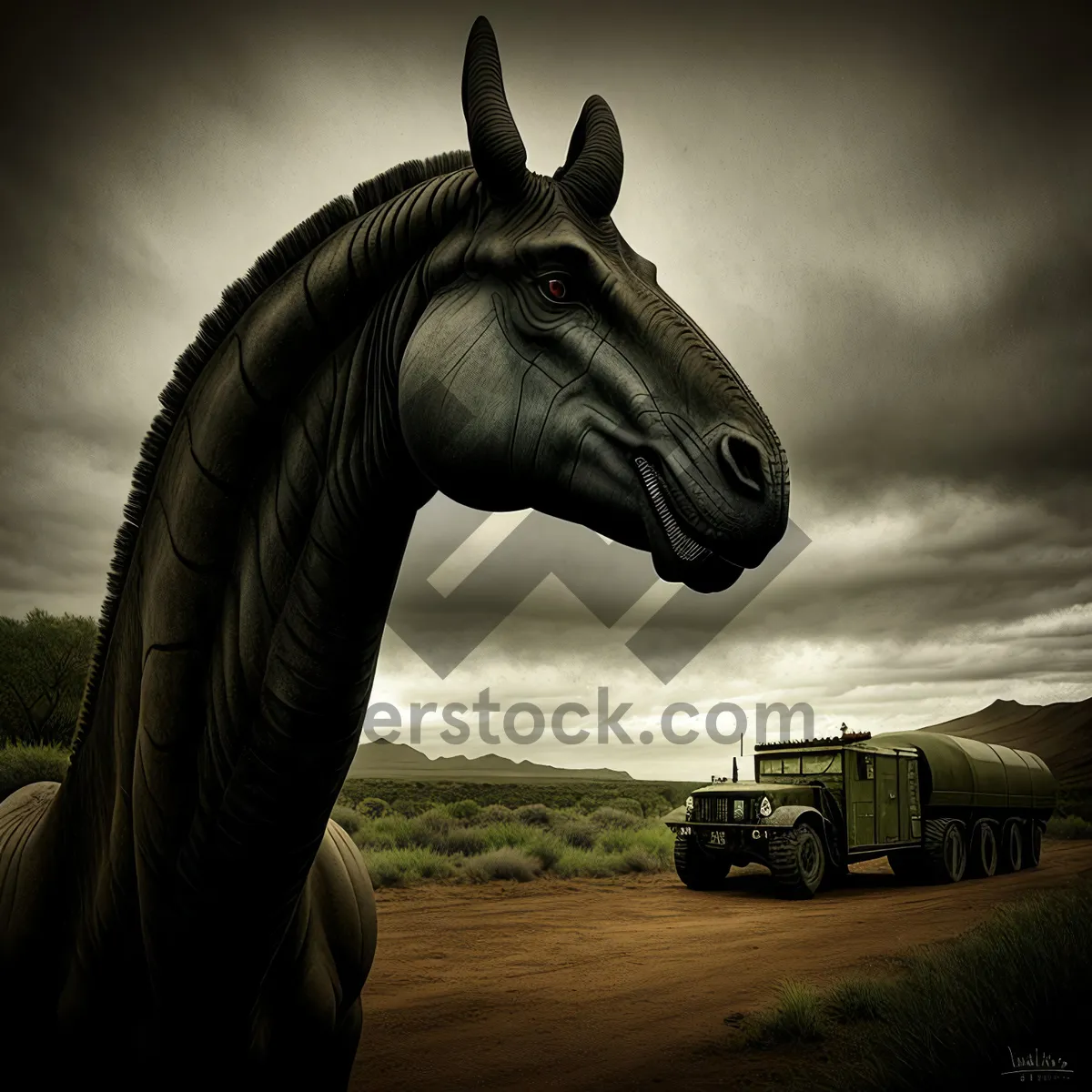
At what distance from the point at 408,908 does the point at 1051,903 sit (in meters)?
7.29

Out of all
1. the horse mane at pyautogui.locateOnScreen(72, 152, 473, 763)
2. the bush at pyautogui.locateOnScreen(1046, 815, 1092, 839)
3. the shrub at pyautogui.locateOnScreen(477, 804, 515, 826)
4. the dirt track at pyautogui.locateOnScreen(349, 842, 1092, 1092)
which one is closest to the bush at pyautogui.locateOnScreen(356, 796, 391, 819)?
the shrub at pyautogui.locateOnScreen(477, 804, 515, 826)

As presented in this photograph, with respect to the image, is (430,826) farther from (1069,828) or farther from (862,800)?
(1069,828)

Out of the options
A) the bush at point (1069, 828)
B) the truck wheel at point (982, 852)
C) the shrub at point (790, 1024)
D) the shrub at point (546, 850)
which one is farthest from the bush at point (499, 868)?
the bush at point (1069, 828)

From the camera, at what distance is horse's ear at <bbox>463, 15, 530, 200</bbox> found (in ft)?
4.58

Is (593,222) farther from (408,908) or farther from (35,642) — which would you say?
(35,642)

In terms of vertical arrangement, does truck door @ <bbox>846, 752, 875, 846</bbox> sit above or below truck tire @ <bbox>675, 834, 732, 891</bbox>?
above

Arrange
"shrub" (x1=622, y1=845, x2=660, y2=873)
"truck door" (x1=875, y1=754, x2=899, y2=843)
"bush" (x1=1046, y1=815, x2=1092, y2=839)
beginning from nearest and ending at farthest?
1. "truck door" (x1=875, y1=754, x2=899, y2=843)
2. "shrub" (x1=622, y1=845, x2=660, y2=873)
3. "bush" (x1=1046, y1=815, x2=1092, y2=839)

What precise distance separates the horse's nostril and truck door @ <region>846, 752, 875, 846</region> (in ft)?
39.6

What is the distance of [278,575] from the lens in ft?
4.74

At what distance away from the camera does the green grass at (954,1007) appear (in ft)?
12.4

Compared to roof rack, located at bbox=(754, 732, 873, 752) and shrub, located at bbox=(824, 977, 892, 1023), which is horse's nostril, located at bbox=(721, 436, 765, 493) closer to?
shrub, located at bbox=(824, 977, 892, 1023)

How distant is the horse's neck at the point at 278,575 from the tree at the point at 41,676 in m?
19.7

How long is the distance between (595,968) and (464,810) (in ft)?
48.8

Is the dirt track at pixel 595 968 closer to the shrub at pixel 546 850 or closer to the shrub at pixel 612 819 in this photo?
the shrub at pixel 546 850
